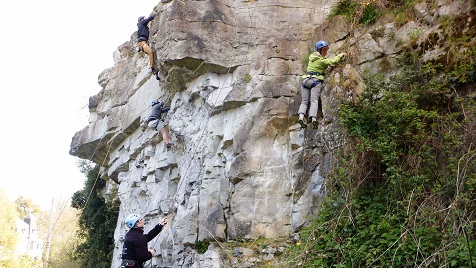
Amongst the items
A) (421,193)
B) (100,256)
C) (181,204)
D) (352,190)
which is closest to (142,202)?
(181,204)

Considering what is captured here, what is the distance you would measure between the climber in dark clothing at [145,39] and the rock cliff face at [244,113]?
0.34 m

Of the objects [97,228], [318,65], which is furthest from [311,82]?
[97,228]

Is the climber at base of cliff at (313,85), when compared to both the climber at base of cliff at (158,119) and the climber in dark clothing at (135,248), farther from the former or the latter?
the climber at base of cliff at (158,119)

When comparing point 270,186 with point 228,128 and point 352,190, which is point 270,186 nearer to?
point 228,128

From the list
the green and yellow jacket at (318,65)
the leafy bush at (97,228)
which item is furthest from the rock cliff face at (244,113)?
the leafy bush at (97,228)

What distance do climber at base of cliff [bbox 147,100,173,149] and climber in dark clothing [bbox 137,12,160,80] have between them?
73 centimetres

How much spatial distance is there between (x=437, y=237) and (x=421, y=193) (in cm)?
67

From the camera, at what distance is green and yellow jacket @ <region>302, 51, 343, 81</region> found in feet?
33.0

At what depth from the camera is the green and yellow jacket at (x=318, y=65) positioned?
10055 millimetres

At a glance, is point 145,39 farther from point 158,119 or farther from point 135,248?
point 135,248

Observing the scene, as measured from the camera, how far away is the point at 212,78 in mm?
12328

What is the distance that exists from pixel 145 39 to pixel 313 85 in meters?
5.41

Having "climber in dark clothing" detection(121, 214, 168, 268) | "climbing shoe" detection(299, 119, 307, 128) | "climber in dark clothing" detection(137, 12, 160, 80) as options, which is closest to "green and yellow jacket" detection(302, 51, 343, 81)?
"climbing shoe" detection(299, 119, 307, 128)

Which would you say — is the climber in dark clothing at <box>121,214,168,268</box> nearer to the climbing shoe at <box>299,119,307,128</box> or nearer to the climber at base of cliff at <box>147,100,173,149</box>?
the climbing shoe at <box>299,119,307,128</box>
